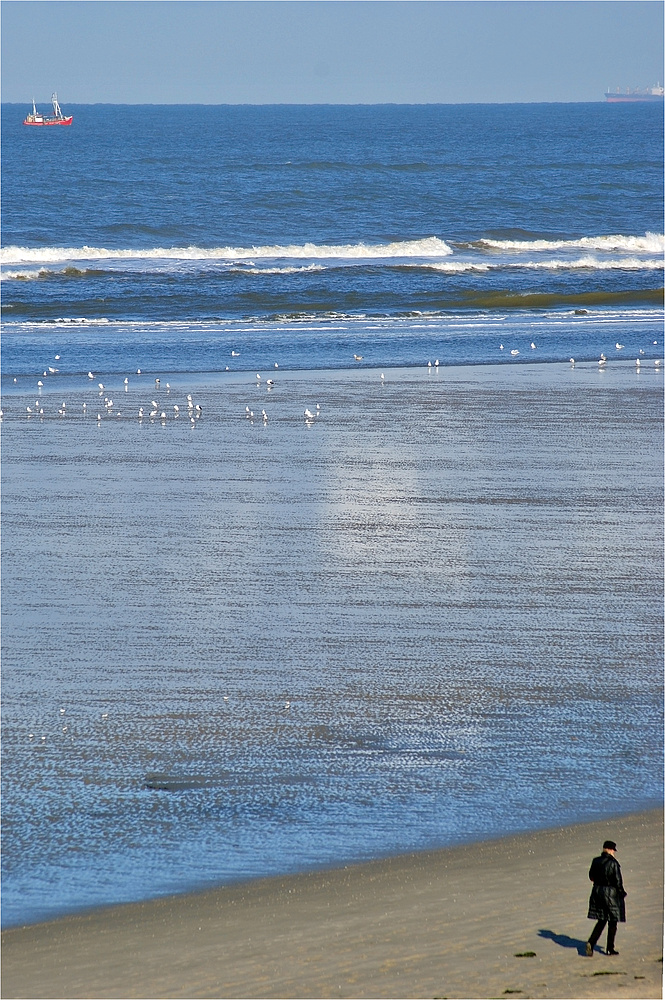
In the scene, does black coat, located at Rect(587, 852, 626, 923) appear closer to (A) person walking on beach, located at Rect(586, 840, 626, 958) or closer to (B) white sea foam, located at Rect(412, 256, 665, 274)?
(A) person walking on beach, located at Rect(586, 840, 626, 958)

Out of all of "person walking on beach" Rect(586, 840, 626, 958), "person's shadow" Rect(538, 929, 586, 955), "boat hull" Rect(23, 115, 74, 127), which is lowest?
"person's shadow" Rect(538, 929, 586, 955)

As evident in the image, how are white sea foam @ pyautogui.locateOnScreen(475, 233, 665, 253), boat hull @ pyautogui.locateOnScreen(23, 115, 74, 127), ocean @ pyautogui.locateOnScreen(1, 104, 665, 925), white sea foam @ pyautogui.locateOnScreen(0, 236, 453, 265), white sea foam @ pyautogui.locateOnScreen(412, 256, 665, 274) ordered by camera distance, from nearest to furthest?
ocean @ pyautogui.locateOnScreen(1, 104, 665, 925) < white sea foam @ pyautogui.locateOnScreen(412, 256, 665, 274) < white sea foam @ pyautogui.locateOnScreen(0, 236, 453, 265) < white sea foam @ pyautogui.locateOnScreen(475, 233, 665, 253) < boat hull @ pyautogui.locateOnScreen(23, 115, 74, 127)

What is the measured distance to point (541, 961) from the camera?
549cm

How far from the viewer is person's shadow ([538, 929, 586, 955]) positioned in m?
5.61

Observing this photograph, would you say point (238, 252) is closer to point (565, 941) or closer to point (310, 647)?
point (310, 647)

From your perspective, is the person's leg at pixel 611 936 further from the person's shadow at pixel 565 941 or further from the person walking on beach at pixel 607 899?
the person's shadow at pixel 565 941

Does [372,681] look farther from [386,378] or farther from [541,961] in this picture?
[386,378]

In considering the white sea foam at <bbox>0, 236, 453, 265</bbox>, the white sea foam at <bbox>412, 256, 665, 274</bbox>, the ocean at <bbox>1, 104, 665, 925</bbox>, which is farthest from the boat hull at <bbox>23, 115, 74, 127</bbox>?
the ocean at <bbox>1, 104, 665, 925</bbox>

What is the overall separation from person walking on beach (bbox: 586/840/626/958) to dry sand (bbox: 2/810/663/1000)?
87 millimetres

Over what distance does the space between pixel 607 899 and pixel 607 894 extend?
0.02 meters

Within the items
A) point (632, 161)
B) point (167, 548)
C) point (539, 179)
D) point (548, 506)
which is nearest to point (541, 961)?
point (167, 548)

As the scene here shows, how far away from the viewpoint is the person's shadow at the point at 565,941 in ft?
18.4

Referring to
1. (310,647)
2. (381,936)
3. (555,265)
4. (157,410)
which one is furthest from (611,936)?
(555,265)

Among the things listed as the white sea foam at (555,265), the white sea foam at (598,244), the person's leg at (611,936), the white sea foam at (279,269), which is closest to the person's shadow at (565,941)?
the person's leg at (611,936)
